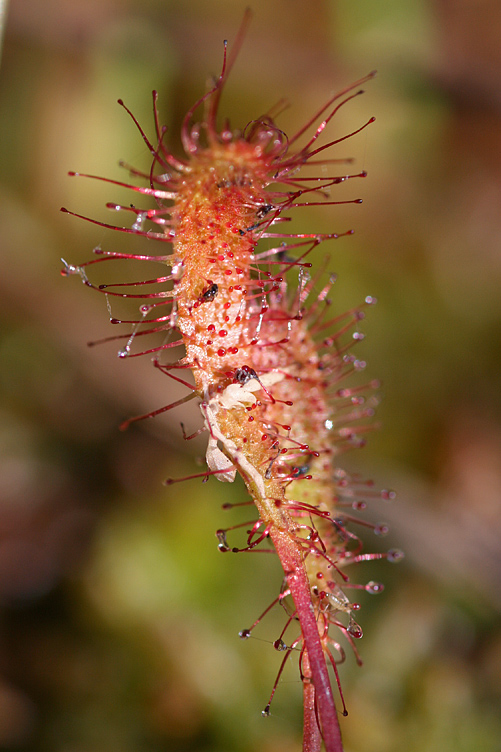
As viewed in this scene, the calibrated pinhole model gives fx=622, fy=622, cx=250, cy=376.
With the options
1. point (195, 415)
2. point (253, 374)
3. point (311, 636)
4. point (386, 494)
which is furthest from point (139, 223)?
point (195, 415)

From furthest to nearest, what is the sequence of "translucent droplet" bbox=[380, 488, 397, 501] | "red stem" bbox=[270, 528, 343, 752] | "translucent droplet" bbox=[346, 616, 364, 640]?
"translucent droplet" bbox=[380, 488, 397, 501]
"translucent droplet" bbox=[346, 616, 364, 640]
"red stem" bbox=[270, 528, 343, 752]

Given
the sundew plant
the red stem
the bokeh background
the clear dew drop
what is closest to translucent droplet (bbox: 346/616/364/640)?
the sundew plant

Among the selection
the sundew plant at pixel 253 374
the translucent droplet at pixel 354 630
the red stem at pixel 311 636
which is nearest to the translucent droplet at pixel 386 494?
the sundew plant at pixel 253 374

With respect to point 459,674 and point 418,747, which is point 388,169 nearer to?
point 459,674

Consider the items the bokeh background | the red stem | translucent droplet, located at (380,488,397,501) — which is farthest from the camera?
the bokeh background

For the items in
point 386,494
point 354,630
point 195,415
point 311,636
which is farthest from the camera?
A: point 195,415

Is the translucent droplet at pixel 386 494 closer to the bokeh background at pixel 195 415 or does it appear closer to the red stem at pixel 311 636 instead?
the bokeh background at pixel 195 415

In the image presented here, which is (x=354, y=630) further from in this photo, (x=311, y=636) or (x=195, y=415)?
(x=195, y=415)

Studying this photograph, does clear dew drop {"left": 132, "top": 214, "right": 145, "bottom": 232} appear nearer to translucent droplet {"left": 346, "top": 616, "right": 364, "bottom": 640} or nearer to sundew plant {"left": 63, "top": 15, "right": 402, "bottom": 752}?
sundew plant {"left": 63, "top": 15, "right": 402, "bottom": 752}

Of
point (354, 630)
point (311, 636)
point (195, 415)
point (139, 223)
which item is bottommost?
point (195, 415)

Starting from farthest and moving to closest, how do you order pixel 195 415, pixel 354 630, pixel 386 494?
pixel 195 415 < pixel 386 494 < pixel 354 630
